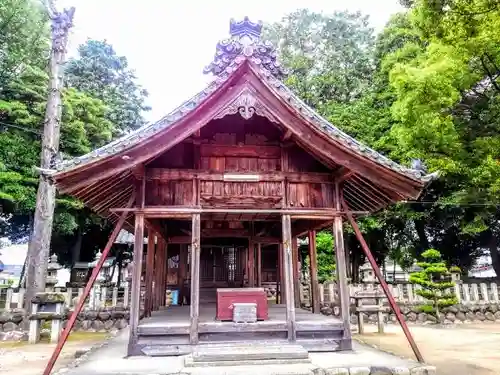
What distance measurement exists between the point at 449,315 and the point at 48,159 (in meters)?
20.3

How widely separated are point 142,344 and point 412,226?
2528cm

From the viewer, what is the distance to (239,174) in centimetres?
804

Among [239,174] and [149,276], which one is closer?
[239,174]

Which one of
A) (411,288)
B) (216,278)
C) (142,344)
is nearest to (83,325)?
(216,278)

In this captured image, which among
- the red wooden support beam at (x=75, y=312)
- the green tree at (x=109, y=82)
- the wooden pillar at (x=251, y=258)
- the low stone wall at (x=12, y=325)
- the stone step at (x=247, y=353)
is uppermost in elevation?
the green tree at (x=109, y=82)

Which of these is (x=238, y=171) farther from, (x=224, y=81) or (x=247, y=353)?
(x=247, y=353)

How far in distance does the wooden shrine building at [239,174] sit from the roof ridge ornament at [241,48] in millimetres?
23

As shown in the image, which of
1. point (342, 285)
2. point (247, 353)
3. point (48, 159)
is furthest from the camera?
point (48, 159)

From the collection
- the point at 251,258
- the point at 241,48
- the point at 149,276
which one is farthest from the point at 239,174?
the point at 251,258

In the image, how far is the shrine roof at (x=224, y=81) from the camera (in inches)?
271

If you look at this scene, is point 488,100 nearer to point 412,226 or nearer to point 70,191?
point 412,226

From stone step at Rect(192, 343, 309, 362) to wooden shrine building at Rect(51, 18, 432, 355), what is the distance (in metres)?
0.42

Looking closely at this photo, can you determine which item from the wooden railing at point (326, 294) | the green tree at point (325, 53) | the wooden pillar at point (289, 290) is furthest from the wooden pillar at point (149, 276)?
the green tree at point (325, 53)

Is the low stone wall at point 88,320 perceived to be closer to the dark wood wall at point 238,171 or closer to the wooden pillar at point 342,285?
the dark wood wall at point 238,171
